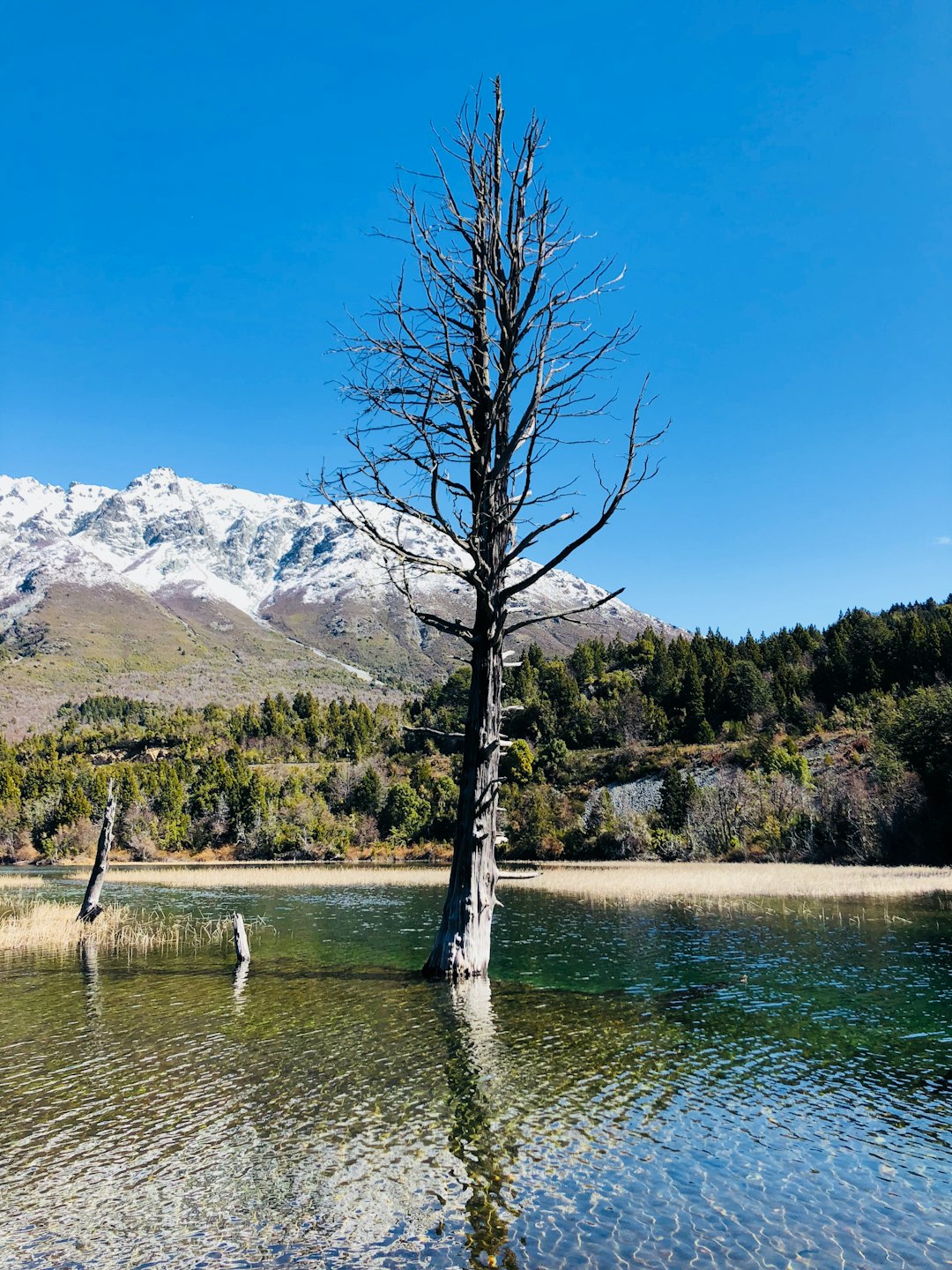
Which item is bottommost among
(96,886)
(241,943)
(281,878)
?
(281,878)

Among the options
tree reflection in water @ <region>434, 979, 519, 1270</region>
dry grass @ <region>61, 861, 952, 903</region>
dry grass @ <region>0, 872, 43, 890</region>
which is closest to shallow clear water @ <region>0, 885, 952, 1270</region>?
tree reflection in water @ <region>434, 979, 519, 1270</region>

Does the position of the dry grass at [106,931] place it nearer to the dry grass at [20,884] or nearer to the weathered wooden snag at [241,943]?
the weathered wooden snag at [241,943]

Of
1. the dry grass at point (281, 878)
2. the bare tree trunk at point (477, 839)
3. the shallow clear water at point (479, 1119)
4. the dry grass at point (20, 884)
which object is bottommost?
the dry grass at point (281, 878)

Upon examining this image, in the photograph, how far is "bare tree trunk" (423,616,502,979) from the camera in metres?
15.6

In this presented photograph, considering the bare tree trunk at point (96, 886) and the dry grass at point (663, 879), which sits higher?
the bare tree trunk at point (96, 886)

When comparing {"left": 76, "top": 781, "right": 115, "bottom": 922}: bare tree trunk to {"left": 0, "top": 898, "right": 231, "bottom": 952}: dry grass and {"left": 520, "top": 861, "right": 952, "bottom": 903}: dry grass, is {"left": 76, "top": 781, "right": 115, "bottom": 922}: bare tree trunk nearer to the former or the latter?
{"left": 0, "top": 898, "right": 231, "bottom": 952}: dry grass

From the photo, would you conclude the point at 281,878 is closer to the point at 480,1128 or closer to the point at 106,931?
the point at 106,931

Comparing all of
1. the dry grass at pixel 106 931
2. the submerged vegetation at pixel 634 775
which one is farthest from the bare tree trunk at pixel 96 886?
the submerged vegetation at pixel 634 775

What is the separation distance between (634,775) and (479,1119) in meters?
78.7

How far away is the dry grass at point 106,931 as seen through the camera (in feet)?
75.8

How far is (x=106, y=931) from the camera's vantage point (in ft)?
84.2

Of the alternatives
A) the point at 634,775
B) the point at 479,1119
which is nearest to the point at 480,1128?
the point at 479,1119

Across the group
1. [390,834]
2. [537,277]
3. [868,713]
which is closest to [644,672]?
[868,713]

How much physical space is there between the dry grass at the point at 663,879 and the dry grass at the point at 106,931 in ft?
49.0
